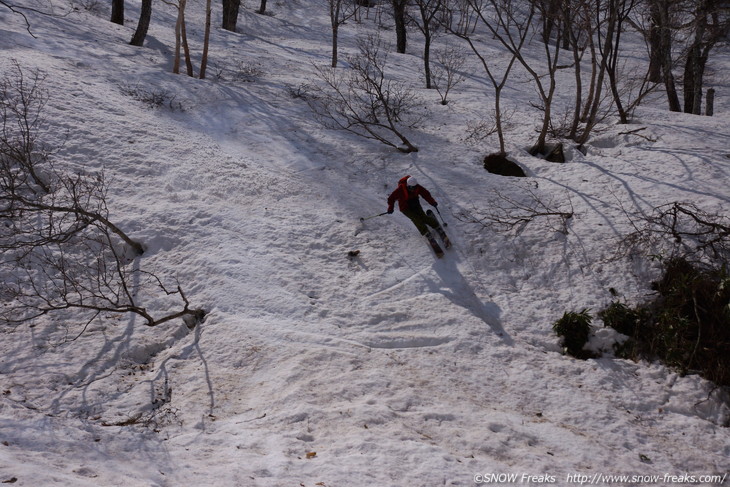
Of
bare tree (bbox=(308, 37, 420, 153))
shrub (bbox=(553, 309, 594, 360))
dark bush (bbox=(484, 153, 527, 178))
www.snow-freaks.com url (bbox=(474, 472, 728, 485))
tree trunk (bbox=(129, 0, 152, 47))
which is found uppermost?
tree trunk (bbox=(129, 0, 152, 47))

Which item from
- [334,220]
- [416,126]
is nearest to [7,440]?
[334,220]

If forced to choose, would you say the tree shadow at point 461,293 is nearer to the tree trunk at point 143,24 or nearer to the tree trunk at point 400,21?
the tree trunk at point 143,24

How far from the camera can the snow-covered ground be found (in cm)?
525

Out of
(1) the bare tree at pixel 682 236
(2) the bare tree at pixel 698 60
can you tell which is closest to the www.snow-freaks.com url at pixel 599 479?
(1) the bare tree at pixel 682 236

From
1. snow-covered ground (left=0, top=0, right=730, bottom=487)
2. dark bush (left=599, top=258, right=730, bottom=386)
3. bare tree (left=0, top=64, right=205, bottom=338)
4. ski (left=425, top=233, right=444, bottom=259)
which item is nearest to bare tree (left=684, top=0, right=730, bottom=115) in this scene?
snow-covered ground (left=0, top=0, right=730, bottom=487)

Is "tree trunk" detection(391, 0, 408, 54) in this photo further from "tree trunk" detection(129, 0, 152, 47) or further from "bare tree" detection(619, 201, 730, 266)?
"bare tree" detection(619, 201, 730, 266)

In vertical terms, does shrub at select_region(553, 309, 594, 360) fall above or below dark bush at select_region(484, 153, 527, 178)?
below

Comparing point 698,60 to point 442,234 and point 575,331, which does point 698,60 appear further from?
point 575,331

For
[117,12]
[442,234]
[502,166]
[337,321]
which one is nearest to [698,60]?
[502,166]

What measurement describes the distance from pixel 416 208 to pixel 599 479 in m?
5.67

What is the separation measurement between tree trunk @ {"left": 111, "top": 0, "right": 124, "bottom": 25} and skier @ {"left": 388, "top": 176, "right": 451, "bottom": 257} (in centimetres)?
1826

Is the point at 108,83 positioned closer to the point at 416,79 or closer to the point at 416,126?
the point at 416,126

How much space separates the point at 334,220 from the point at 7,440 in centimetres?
674

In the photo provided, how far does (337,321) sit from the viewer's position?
7840mm
